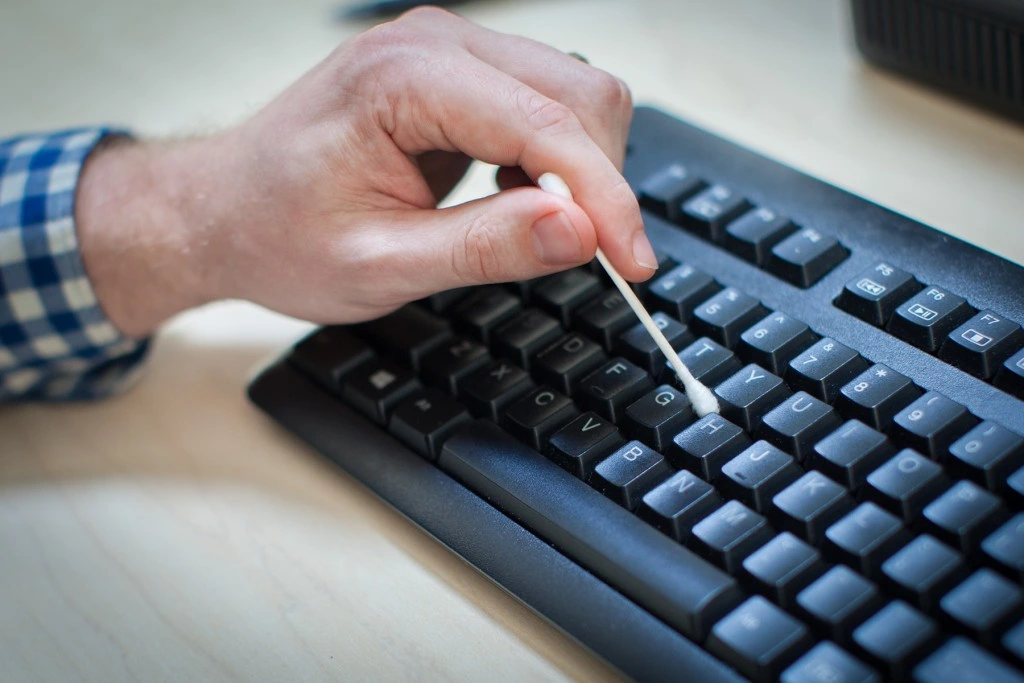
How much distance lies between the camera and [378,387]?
59 cm

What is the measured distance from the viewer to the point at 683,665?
0.44 m

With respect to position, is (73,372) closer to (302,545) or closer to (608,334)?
(302,545)

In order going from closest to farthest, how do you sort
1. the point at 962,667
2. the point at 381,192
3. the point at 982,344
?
the point at 962,667
the point at 982,344
the point at 381,192

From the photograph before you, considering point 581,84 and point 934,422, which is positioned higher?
point 581,84

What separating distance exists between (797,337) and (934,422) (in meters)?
0.08

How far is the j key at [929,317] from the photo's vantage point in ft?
1.70

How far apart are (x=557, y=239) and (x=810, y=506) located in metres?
0.17

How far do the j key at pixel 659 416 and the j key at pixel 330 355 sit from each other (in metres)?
0.16

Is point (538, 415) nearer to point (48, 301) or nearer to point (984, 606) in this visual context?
point (984, 606)

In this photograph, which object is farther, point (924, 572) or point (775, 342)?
point (775, 342)

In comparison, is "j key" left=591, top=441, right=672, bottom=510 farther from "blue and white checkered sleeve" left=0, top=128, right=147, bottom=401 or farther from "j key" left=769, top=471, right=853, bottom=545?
"blue and white checkered sleeve" left=0, top=128, right=147, bottom=401

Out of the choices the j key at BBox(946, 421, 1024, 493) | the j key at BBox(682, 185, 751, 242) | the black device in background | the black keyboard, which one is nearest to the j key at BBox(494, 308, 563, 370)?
the black keyboard

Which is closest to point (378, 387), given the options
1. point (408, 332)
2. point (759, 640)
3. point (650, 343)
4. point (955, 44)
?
point (408, 332)

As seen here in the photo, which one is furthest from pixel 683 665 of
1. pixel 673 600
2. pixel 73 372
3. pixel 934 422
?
pixel 73 372
